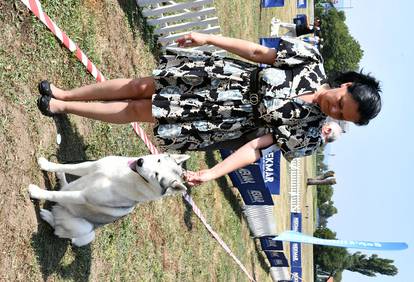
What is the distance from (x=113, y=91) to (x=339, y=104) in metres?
1.93

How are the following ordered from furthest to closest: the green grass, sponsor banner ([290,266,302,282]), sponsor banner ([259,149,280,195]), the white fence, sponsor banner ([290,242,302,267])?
sponsor banner ([290,242,302,267]) → sponsor banner ([290,266,302,282]) → sponsor banner ([259,149,280,195]) → the white fence → the green grass

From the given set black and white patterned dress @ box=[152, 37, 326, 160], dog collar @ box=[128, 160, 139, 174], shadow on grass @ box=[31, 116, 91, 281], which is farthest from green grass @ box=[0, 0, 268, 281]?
black and white patterned dress @ box=[152, 37, 326, 160]

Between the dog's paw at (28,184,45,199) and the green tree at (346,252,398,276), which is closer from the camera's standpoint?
the dog's paw at (28,184,45,199)

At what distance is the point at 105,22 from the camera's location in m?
6.09

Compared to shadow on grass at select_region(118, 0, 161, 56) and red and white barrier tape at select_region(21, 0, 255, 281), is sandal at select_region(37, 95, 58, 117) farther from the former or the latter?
shadow on grass at select_region(118, 0, 161, 56)

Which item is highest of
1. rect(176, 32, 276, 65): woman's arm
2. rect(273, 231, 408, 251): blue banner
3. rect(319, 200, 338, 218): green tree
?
rect(176, 32, 276, 65): woman's arm

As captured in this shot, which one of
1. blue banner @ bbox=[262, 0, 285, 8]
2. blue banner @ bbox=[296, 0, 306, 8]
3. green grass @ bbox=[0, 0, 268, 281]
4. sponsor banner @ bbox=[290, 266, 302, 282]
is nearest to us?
green grass @ bbox=[0, 0, 268, 281]

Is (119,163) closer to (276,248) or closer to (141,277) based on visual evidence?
(141,277)

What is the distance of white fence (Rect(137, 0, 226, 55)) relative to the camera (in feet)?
23.8

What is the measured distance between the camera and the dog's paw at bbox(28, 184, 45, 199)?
160 inches

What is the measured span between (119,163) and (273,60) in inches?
59.8

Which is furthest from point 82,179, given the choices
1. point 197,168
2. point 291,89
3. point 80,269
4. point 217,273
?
point 217,273

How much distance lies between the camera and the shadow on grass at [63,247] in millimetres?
4168

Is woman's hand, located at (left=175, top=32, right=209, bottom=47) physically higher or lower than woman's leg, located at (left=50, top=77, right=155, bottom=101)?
higher
